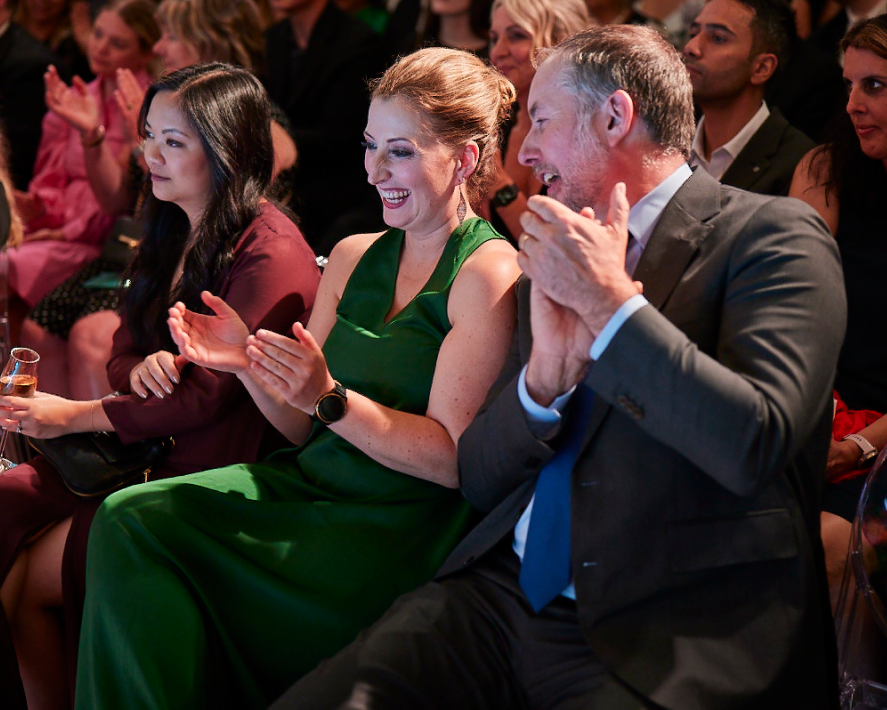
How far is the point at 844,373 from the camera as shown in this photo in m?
2.64

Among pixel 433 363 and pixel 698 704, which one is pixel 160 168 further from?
pixel 698 704

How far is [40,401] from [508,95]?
1252mm

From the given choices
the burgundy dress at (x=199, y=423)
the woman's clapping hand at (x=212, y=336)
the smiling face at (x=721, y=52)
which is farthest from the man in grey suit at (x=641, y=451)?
the smiling face at (x=721, y=52)

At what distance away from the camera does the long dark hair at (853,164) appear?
2613mm

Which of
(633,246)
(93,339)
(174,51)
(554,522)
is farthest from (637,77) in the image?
(174,51)

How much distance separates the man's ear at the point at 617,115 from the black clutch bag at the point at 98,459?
1.33m

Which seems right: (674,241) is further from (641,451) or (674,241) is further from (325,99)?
(325,99)

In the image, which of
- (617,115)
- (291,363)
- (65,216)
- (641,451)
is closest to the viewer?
(641,451)

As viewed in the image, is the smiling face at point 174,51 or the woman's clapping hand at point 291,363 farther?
the smiling face at point 174,51

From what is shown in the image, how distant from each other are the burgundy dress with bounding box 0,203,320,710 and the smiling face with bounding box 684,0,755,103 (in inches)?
59.1

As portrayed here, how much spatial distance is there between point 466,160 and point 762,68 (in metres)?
1.61

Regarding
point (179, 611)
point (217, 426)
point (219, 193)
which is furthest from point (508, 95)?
point (179, 611)

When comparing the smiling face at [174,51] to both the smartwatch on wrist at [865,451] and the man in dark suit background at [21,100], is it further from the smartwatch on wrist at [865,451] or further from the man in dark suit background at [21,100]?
the smartwatch on wrist at [865,451]

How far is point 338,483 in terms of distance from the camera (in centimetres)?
220
